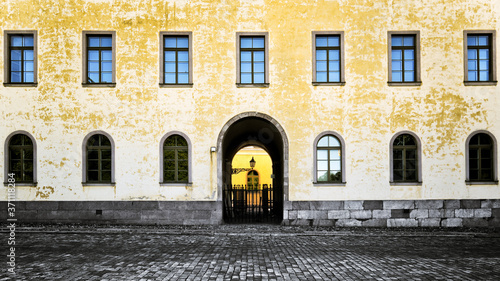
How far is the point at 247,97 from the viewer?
17141 mm

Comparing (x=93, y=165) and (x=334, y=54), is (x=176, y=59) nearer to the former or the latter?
(x=93, y=165)

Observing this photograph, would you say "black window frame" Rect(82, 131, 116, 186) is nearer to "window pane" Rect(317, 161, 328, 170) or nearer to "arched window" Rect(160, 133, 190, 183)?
"arched window" Rect(160, 133, 190, 183)

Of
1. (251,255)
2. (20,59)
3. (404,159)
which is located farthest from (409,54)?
(20,59)

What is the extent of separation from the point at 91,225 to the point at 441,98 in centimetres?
1332

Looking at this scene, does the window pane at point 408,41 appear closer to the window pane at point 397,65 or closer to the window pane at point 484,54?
the window pane at point 397,65

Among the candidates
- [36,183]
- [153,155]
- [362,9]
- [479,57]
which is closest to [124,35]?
[153,155]

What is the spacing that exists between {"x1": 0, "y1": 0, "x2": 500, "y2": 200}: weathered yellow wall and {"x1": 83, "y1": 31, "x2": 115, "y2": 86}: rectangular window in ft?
1.08

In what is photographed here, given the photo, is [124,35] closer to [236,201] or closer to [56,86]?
[56,86]

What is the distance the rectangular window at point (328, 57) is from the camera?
56.6ft

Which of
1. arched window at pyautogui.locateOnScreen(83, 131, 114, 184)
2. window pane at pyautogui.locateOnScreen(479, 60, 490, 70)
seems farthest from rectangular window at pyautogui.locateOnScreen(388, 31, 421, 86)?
arched window at pyautogui.locateOnScreen(83, 131, 114, 184)

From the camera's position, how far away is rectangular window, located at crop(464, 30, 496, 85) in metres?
17.2

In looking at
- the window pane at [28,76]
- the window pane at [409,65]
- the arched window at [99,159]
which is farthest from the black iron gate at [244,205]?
the window pane at [28,76]

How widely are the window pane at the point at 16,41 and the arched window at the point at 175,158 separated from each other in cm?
641

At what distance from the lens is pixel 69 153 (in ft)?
55.8
